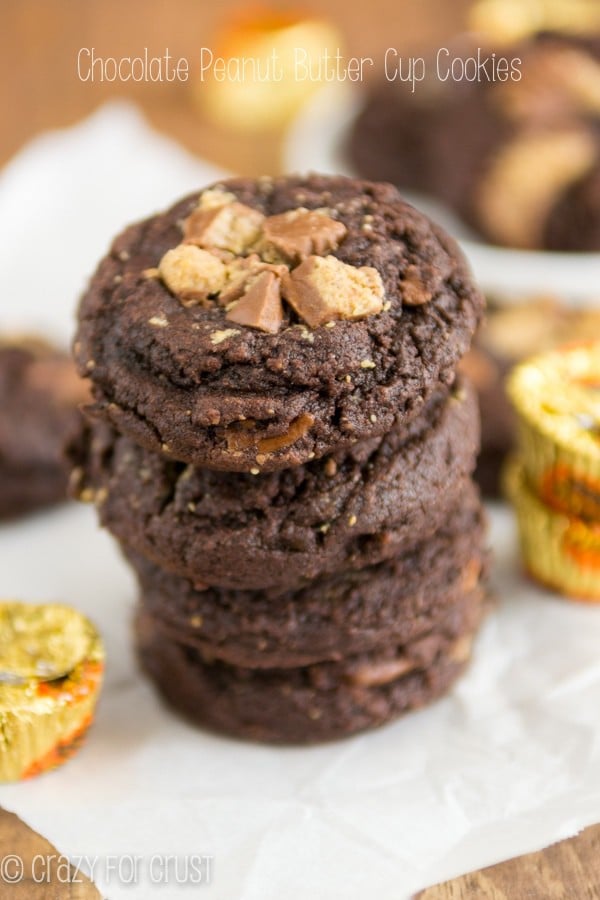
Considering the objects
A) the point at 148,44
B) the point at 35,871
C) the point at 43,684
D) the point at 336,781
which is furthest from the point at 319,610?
the point at 148,44

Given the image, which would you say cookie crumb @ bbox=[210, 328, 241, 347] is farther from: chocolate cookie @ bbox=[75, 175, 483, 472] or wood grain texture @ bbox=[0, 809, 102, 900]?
wood grain texture @ bbox=[0, 809, 102, 900]

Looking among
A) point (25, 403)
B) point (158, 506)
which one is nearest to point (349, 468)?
point (158, 506)

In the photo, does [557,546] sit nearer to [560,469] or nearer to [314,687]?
[560,469]

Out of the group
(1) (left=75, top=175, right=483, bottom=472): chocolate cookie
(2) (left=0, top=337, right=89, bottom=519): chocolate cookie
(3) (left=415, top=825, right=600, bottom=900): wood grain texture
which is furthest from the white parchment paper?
(1) (left=75, top=175, right=483, bottom=472): chocolate cookie

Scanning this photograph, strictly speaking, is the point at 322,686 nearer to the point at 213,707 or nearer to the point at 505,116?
the point at 213,707

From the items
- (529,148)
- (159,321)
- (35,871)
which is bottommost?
(35,871)

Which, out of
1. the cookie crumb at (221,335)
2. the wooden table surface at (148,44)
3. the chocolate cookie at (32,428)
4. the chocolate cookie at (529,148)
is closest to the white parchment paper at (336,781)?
the chocolate cookie at (32,428)
